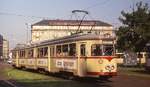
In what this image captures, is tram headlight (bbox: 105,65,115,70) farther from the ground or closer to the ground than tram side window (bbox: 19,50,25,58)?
closer to the ground

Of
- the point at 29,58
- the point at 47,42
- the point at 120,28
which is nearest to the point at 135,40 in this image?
the point at 120,28

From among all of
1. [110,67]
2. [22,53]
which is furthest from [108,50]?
[22,53]

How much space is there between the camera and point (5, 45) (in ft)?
557

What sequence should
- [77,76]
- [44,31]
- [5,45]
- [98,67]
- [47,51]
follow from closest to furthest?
[98,67] < [77,76] < [47,51] < [44,31] < [5,45]

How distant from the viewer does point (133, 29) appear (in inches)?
2381

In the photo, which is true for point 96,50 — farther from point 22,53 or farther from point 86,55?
point 22,53

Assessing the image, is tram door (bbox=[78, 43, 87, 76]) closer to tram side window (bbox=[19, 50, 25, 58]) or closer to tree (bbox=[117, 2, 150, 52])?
tram side window (bbox=[19, 50, 25, 58])

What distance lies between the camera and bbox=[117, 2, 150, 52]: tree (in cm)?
5943

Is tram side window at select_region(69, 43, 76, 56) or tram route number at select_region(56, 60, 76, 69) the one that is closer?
tram side window at select_region(69, 43, 76, 56)

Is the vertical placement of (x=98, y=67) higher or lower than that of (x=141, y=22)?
lower

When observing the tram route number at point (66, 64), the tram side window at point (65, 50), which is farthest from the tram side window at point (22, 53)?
the tram side window at point (65, 50)

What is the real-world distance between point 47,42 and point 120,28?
98.0ft

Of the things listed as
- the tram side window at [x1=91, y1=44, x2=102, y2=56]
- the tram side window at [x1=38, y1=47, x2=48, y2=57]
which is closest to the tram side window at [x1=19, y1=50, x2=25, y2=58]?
the tram side window at [x1=38, y1=47, x2=48, y2=57]

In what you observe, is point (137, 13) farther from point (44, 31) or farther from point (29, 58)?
point (44, 31)
